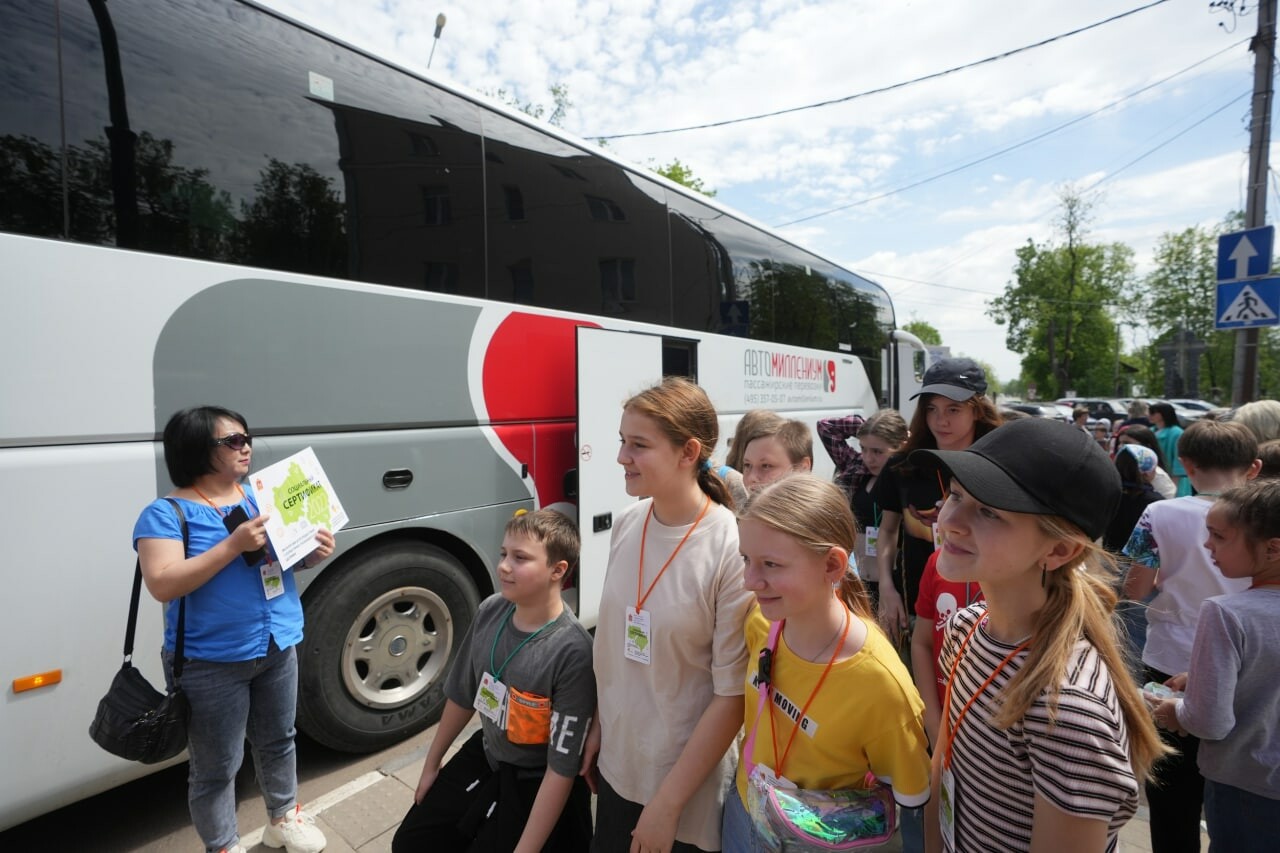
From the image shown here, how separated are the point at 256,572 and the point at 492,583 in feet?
5.62

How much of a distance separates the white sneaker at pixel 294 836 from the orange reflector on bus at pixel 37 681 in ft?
3.31

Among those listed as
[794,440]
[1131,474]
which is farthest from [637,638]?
[1131,474]

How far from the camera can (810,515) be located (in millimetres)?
1576

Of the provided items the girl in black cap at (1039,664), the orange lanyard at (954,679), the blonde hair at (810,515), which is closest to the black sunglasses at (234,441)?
the blonde hair at (810,515)

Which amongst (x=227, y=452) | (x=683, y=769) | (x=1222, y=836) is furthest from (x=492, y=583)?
(x=1222, y=836)

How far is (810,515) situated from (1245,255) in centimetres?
702

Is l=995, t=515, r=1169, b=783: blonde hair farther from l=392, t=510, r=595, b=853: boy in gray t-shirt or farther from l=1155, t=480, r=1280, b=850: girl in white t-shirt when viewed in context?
l=392, t=510, r=595, b=853: boy in gray t-shirt

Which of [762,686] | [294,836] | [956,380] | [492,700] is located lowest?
[294,836]

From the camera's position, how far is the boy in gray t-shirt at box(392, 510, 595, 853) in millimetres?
1914

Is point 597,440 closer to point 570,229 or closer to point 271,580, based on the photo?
point 570,229

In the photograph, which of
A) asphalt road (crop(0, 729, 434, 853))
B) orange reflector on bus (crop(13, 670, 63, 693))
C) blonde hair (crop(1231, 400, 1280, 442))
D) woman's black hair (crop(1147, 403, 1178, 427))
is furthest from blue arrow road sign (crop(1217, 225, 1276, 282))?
orange reflector on bus (crop(13, 670, 63, 693))

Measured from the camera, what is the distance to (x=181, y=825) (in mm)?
2932

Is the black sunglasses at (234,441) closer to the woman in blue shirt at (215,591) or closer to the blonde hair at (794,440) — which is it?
the woman in blue shirt at (215,591)

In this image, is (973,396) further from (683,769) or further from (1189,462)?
(683,769)
